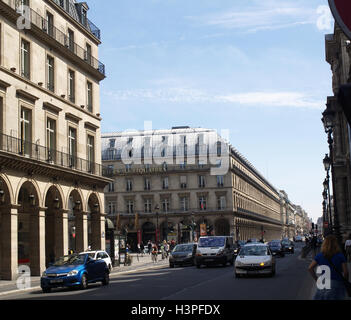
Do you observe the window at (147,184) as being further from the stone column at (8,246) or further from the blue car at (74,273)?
the blue car at (74,273)

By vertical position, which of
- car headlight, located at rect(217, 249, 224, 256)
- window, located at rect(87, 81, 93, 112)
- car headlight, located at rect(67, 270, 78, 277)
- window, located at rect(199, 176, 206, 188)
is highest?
window, located at rect(87, 81, 93, 112)

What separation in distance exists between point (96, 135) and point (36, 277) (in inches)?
551

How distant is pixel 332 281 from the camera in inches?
272

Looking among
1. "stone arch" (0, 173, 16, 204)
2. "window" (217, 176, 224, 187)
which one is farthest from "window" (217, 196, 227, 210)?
"stone arch" (0, 173, 16, 204)

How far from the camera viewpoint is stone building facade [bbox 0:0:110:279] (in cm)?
2952

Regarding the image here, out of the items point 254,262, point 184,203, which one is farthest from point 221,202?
point 254,262

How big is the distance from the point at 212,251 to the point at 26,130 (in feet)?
47.1

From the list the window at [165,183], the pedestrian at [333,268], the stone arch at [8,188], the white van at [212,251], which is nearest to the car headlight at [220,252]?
the white van at [212,251]

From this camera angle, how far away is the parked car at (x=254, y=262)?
951 inches

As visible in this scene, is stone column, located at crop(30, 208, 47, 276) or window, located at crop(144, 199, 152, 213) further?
window, located at crop(144, 199, 152, 213)

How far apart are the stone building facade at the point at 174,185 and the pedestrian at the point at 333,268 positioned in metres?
84.8

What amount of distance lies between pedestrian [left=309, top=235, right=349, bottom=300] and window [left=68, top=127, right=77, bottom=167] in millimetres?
31052

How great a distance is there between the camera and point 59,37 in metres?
36.9

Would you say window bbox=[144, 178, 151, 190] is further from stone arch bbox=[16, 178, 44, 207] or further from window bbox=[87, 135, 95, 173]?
stone arch bbox=[16, 178, 44, 207]
